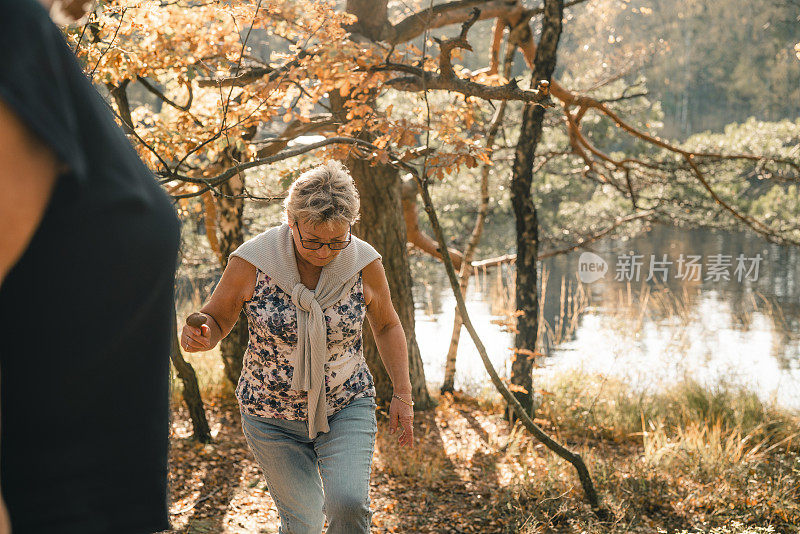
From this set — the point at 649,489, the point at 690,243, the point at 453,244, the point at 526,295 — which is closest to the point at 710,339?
the point at 453,244

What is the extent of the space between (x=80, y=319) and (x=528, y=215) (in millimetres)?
5271

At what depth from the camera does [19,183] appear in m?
0.45

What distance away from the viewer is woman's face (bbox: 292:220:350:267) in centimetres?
240

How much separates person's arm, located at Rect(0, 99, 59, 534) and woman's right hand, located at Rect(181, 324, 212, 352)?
1765 millimetres

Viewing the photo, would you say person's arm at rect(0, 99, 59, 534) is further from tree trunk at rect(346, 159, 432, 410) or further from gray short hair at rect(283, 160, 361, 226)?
tree trunk at rect(346, 159, 432, 410)

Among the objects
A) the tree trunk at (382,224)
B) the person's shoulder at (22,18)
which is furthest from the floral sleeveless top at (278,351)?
the tree trunk at (382,224)

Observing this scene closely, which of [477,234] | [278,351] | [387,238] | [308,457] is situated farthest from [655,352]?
[278,351]

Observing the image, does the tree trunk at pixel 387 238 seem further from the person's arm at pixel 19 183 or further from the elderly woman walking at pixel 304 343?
the person's arm at pixel 19 183

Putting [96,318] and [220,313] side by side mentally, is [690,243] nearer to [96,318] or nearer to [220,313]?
[220,313]

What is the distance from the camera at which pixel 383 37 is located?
5848 millimetres

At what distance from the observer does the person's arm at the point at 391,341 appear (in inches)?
103

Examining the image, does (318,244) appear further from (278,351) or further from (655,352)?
(655,352)

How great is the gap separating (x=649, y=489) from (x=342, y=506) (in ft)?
9.04

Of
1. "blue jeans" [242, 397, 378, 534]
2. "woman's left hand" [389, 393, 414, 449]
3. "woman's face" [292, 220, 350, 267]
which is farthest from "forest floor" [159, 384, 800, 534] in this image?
"woman's face" [292, 220, 350, 267]
